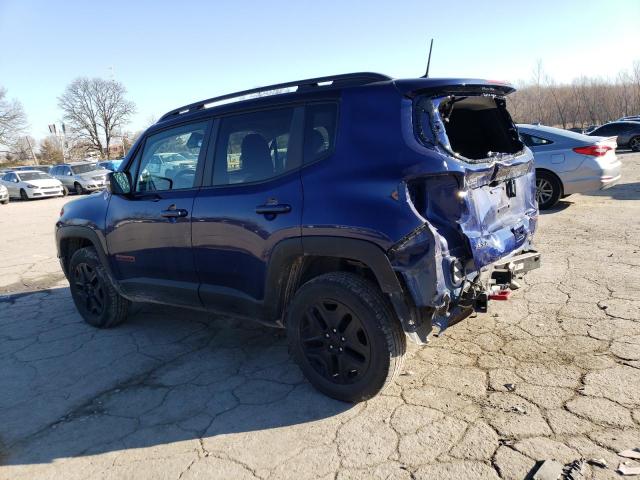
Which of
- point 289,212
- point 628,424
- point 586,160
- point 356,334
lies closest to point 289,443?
point 356,334

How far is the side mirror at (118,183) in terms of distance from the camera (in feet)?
13.9

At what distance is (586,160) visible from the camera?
26.8 ft

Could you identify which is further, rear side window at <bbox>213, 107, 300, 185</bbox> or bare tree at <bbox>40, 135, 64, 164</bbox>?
bare tree at <bbox>40, 135, 64, 164</bbox>

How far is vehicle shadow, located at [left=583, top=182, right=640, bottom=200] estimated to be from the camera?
9387 mm

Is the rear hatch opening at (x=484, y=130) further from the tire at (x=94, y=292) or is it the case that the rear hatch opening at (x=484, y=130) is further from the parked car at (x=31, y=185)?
the parked car at (x=31, y=185)

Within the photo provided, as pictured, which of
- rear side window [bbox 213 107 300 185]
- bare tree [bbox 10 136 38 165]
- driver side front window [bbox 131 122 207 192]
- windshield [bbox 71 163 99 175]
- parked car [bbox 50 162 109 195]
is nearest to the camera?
rear side window [bbox 213 107 300 185]

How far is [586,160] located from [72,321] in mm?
8128

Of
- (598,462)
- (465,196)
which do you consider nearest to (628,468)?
(598,462)

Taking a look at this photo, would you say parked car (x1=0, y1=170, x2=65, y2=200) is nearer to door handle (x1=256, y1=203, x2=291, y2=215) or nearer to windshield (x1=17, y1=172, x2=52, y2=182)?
windshield (x1=17, y1=172, x2=52, y2=182)

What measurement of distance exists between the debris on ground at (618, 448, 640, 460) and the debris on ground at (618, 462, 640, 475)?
0.19 feet

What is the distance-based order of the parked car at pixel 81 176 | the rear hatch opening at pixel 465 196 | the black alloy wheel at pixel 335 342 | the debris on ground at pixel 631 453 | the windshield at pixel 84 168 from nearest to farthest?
1. the debris on ground at pixel 631 453
2. the rear hatch opening at pixel 465 196
3. the black alloy wheel at pixel 335 342
4. the parked car at pixel 81 176
5. the windshield at pixel 84 168

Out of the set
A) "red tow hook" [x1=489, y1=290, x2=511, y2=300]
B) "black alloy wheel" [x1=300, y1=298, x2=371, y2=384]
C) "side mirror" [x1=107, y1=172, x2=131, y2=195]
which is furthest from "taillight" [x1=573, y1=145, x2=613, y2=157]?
"side mirror" [x1=107, y1=172, x2=131, y2=195]

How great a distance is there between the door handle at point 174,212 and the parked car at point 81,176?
24.3m

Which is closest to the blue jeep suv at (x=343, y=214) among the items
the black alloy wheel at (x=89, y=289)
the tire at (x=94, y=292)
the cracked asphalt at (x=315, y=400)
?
the cracked asphalt at (x=315, y=400)
